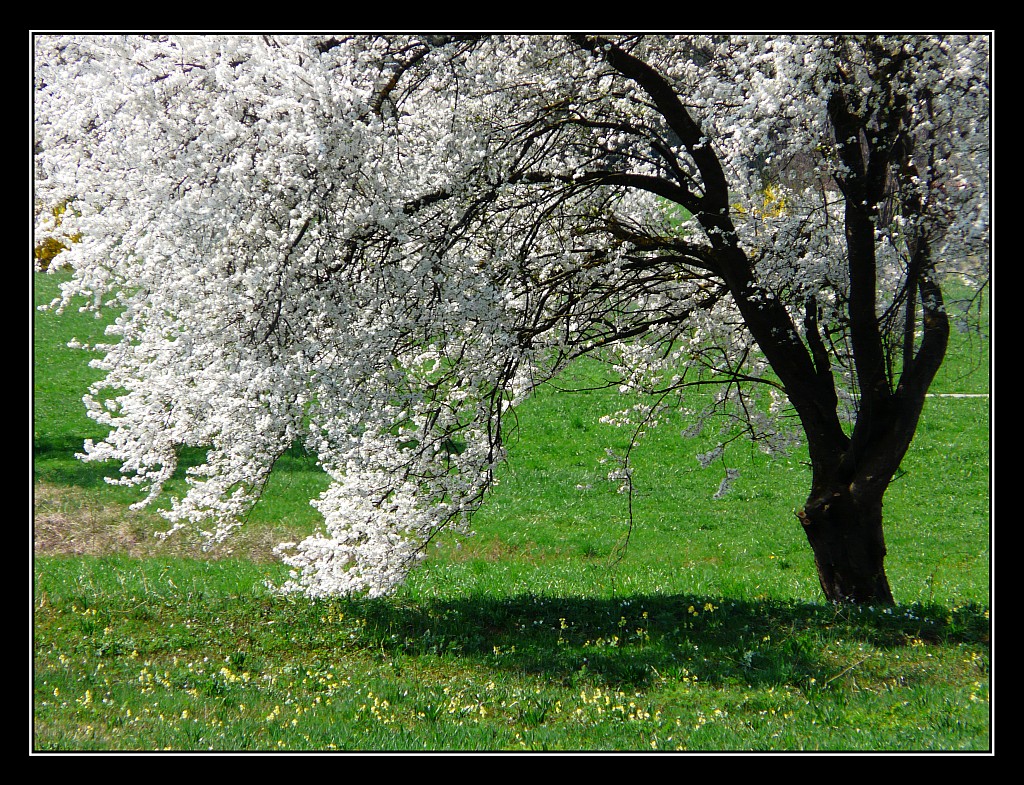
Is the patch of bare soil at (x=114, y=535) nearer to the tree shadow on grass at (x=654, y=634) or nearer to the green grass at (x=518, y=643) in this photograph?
the green grass at (x=518, y=643)

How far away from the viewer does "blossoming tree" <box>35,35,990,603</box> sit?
529 cm

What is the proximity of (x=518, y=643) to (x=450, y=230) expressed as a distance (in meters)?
3.89

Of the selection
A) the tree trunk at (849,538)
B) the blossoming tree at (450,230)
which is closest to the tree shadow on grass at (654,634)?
the tree trunk at (849,538)

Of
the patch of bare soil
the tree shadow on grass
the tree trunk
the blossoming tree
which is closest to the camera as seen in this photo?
the blossoming tree

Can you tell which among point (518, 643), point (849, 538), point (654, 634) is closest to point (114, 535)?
point (518, 643)

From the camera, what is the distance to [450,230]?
579 centimetres

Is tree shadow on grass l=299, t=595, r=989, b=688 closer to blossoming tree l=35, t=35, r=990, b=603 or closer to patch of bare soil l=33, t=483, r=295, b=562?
blossoming tree l=35, t=35, r=990, b=603

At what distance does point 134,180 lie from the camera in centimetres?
543

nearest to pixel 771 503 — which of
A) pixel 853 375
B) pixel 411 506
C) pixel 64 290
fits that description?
pixel 853 375

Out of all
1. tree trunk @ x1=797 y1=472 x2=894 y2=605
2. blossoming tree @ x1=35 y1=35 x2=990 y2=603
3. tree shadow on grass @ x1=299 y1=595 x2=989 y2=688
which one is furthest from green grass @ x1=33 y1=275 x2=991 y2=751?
blossoming tree @ x1=35 y1=35 x2=990 y2=603

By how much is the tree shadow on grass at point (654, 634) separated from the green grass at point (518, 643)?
28mm

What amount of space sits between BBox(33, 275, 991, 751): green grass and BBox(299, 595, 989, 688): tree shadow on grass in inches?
1.1

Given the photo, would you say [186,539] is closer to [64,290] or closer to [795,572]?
[64,290]

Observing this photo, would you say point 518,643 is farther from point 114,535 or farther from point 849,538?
point 114,535
